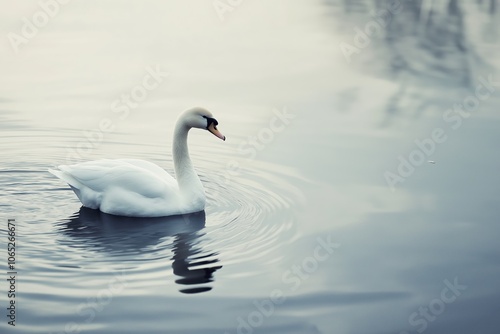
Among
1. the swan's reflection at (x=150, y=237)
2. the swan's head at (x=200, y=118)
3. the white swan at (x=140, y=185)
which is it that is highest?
the swan's head at (x=200, y=118)

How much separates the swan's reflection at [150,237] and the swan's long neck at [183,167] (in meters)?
0.24

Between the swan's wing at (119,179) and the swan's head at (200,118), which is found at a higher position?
the swan's head at (200,118)

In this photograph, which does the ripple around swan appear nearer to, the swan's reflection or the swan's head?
the swan's reflection

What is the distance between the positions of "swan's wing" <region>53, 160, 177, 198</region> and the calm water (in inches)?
11.3

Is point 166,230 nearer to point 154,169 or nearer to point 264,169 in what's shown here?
point 154,169

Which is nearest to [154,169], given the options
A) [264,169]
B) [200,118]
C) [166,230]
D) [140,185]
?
[140,185]

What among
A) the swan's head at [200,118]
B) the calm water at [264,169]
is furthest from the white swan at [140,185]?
the calm water at [264,169]

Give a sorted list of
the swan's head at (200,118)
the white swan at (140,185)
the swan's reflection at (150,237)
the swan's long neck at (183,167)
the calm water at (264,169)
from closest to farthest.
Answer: the calm water at (264,169), the swan's reflection at (150,237), the white swan at (140,185), the swan's long neck at (183,167), the swan's head at (200,118)

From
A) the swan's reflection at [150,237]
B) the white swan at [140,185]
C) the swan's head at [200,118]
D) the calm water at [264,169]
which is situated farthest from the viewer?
the swan's head at [200,118]

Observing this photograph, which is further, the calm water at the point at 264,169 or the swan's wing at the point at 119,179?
the swan's wing at the point at 119,179

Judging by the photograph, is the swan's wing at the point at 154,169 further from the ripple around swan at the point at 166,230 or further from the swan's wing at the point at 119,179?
the ripple around swan at the point at 166,230

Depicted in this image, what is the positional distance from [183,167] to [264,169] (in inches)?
50.7

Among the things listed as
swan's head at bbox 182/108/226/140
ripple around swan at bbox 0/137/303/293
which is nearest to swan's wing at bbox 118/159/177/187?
ripple around swan at bbox 0/137/303/293

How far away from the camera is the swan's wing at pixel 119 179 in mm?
8953
